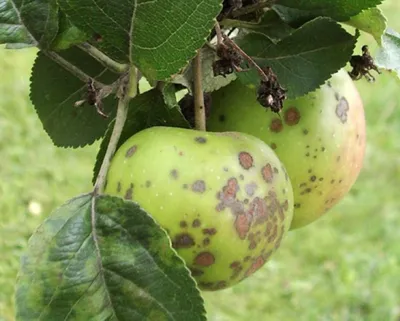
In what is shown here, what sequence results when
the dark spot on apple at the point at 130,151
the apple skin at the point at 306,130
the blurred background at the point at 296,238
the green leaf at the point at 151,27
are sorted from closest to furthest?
1. the green leaf at the point at 151,27
2. the dark spot on apple at the point at 130,151
3. the apple skin at the point at 306,130
4. the blurred background at the point at 296,238

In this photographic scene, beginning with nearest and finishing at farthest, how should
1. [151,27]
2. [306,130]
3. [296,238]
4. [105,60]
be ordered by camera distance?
1. [151,27]
2. [105,60]
3. [306,130]
4. [296,238]

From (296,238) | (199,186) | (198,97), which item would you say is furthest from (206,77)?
(296,238)

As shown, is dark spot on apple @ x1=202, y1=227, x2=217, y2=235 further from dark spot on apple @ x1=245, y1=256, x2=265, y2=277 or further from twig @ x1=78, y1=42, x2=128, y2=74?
twig @ x1=78, y1=42, x2=128, y2=74

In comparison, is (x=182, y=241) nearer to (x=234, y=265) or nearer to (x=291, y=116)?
(x=234, y=265)

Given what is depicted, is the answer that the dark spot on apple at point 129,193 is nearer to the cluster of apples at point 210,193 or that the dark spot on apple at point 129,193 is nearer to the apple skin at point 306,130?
the cluster of apples at point 210,193

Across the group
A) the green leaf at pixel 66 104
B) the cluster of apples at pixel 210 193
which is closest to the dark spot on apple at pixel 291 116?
the cluster of apples at pixel 210 193

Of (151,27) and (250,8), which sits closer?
(151,27)

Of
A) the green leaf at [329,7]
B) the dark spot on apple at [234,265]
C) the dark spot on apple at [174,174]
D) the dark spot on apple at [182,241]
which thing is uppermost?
the green leaf at [329,7]

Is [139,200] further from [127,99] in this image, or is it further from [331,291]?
[331,291]
